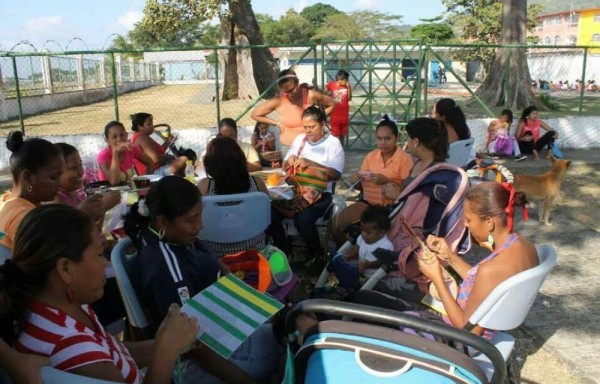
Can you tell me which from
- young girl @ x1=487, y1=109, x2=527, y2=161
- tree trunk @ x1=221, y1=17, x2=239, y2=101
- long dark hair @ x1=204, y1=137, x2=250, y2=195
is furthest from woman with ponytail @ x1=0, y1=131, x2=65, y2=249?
tree trunk @ x1=221, y1=17, x2=239, y2=101

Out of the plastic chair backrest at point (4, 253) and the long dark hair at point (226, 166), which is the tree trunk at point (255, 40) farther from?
the plastic chair backrest at point (4, 253)

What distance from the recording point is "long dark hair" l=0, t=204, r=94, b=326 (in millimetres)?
1552

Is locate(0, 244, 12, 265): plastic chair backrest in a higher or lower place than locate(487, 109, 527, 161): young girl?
higher

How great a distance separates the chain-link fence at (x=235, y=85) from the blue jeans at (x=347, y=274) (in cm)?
594

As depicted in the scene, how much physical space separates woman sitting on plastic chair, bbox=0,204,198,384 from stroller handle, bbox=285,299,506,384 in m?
0.52

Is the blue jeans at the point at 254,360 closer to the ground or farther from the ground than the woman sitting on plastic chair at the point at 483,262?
closer to the ground

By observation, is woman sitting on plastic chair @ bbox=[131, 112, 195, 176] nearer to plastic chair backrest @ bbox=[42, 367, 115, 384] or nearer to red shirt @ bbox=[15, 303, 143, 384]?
red shirt @ bbox=[15, 303, 143, 384]

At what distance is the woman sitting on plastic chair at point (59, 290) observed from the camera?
1.54 meters

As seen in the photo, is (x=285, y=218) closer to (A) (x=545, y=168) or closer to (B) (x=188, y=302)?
(B) (x=188, y=302)

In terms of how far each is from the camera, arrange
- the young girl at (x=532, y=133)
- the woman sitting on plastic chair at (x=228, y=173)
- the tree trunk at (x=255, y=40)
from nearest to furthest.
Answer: the woman sitting on plastic chair at (x=228, y=173) → the young girl at (x=532, y=133) → the tree trunk at (x=255, y=40)

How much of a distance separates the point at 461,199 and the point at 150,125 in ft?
13.1

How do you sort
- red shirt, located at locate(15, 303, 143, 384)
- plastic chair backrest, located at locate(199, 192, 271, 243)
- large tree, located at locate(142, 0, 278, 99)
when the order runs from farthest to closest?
large tree, located at locate(142, 0, 278, 99), plastic chair backrest, located at locate(199, 192, 271, 243), red shirt, located at locate(15, 303, 143, 384)

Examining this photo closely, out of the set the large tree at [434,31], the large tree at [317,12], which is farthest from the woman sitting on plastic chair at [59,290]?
the large tree at [317,12]

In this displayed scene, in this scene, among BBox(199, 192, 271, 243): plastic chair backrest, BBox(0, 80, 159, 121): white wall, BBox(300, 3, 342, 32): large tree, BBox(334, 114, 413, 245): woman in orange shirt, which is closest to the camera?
BBox(199, 192, 271, 243): plastic chair backrest
